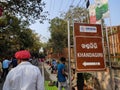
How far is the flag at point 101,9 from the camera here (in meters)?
9.98

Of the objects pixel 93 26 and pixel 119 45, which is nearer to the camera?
pixel 93 26

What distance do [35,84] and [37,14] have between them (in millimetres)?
16707

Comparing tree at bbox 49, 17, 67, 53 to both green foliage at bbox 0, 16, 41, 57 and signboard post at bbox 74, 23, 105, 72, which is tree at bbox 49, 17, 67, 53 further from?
signboard post at bbox 74, 23, 105, 72

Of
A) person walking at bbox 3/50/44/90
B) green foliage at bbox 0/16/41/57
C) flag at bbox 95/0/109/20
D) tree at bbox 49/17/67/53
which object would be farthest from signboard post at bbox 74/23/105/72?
tree at bbox 49/17/67/53

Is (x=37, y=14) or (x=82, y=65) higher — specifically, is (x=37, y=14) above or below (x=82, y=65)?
above

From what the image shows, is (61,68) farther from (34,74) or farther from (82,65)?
(34,74)

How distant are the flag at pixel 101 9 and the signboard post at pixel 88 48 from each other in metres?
0.81

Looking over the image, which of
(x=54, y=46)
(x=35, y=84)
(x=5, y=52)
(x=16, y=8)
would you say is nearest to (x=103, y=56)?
(x=35, y=84)

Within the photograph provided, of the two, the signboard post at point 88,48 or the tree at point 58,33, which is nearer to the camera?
the signboard post at point 88,48

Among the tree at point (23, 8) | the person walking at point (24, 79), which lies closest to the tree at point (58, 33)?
the tree at point (23, 8)

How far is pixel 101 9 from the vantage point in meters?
10.2

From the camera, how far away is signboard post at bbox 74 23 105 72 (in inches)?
358

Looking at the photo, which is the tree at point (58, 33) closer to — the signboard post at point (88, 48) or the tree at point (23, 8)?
the tree at point (23, 8)

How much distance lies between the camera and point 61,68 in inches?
461
